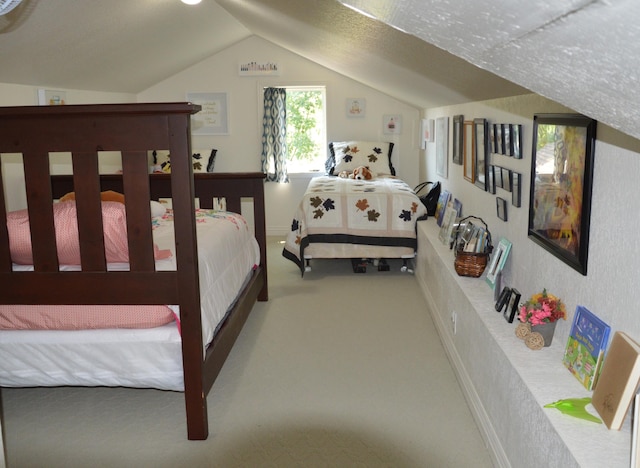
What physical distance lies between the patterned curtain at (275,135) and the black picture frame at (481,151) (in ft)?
10.4

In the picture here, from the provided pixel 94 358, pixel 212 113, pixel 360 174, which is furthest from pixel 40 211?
pixel 212 113

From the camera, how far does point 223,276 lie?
3111mm

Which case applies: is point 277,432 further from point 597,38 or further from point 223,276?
point 597,38

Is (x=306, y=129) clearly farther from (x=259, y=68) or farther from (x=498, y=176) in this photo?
(x=498, y=176)

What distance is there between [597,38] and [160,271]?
1.92 metres

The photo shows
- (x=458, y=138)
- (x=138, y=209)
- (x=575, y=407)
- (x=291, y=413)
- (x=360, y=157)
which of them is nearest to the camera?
(x=575, y=407)

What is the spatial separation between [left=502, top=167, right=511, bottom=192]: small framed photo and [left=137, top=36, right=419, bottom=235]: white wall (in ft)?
11.7

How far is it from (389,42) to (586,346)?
1689mm

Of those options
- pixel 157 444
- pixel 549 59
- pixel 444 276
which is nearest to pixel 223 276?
pixel 157 444

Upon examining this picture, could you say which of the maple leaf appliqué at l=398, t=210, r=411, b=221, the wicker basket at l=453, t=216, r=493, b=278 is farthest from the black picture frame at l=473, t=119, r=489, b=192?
the maple leaf appliqué at l=398, t=210, r=411, b=221

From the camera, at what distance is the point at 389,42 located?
2.93m

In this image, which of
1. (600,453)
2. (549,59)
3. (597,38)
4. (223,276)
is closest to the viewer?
(597,38)

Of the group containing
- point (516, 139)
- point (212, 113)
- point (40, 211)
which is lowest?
point (40, 211)

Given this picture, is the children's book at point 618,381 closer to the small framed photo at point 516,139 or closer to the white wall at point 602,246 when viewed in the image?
the white wall at point 602,246
